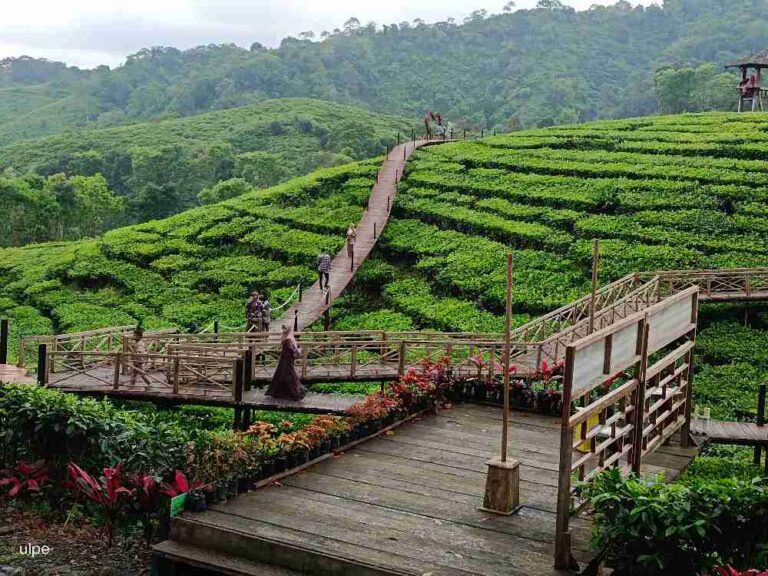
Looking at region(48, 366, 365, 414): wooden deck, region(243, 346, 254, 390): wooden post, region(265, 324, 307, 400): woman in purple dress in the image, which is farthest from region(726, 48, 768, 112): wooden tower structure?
region(265, 324, 307, 400): woman in purple dress

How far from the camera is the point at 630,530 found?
7.78 m

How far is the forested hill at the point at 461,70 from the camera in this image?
10981cm

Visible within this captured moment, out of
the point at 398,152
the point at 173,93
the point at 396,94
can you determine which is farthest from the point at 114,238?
the point at 173,93

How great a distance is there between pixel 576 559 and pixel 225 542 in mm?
3219

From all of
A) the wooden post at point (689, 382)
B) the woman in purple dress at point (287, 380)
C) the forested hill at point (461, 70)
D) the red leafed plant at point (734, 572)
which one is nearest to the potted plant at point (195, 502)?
the red leafed plant at point (734, 572)

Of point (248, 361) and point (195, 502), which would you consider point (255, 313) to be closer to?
point (248, 361)

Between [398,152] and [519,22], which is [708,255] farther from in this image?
[519,22]

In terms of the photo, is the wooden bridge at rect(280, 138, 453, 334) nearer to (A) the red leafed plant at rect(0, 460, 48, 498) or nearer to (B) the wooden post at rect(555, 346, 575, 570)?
(A) the red leafed plant at rect(0, 460, 48, 498)

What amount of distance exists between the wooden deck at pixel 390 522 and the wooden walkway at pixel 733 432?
611cm

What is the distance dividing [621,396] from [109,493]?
19.2ft

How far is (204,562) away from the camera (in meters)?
8.61

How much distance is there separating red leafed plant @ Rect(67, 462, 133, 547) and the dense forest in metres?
43.9

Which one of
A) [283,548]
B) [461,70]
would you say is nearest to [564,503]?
[283,548]

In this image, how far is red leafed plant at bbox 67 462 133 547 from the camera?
1076 cm
